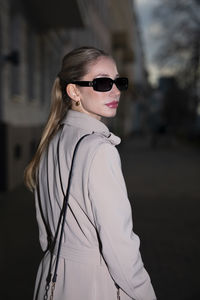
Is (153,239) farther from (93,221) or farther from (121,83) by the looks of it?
(93,221)

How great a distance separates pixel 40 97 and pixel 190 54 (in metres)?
17.2

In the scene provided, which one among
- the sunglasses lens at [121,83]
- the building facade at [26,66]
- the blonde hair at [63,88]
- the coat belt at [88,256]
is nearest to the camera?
the coat belt at [88,256]

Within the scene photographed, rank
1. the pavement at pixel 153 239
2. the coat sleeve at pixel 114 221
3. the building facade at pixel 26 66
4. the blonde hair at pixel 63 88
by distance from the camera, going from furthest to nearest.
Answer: the building facade at pixel 26 66, the pavement at pixel 153 239, the blonde hair at pixel 63 88, the coat sleeve at pixel 114 221

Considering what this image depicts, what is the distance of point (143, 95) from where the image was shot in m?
61.3

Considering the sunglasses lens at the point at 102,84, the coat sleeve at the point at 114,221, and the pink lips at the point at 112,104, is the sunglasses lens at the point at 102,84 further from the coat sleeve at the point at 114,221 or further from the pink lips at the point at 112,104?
the coat sleeve at the point at 114,221

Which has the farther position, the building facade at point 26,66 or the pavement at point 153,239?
the building facade at point 26,66

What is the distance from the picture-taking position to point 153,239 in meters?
5.29

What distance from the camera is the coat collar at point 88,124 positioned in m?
1.75

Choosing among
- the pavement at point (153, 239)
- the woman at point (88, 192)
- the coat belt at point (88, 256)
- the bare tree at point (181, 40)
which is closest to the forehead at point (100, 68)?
the woman at point (88, 192)

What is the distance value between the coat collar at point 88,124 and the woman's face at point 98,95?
79mm

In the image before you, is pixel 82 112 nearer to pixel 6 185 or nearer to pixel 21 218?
pixel 21 218

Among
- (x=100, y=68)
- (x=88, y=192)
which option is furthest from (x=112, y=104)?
(x=88, y=192)

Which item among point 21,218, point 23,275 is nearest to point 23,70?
point 21,218

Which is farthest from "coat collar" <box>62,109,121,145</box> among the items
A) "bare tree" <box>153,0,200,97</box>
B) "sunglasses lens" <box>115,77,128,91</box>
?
"bare tree" <box>153,0,200,97</box>
